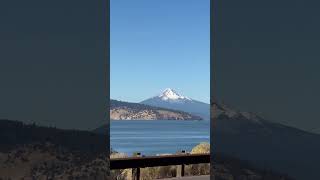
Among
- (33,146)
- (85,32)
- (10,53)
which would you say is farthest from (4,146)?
Answer: (85,32)

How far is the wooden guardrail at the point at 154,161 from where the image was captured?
10.7 m

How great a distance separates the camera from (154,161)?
1143 cm

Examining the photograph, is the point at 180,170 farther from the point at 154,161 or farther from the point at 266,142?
the point at 266,142

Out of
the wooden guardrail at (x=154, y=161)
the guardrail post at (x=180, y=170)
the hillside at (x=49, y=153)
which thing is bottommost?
the guardrail post at (x=180, y=170)

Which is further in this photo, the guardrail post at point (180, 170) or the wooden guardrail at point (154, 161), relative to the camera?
the guardrail post at point (180, 170)

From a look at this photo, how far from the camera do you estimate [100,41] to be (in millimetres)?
7203

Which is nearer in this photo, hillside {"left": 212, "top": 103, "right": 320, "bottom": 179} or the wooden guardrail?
hillside {"left": 212, "top": 103, "right": 320, "bottom": 179}

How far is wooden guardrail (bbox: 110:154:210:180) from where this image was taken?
10.7 metres

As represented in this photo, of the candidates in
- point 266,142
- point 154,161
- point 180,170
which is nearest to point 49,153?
point 266,142

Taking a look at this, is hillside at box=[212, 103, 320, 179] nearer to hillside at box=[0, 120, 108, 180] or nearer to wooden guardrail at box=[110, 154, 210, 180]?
hillside at box=[0, 120, 108, 180]

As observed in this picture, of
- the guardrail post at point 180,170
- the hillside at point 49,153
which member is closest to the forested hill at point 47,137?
the hillside at point 49,153

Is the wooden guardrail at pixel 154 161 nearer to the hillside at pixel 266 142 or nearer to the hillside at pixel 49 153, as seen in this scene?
the hillside at pixel 49 153

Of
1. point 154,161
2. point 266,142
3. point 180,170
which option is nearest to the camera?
point 266,142

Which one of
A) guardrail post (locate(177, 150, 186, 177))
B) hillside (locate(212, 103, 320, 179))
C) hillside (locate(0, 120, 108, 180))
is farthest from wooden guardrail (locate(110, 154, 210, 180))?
hillside (locate(212, 103, 320, 179))
